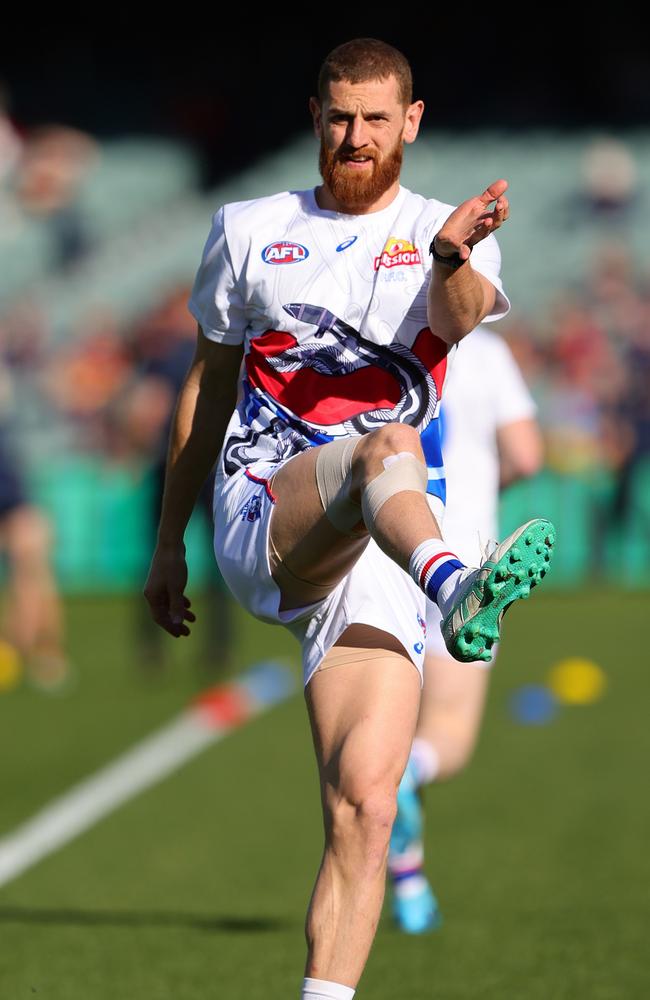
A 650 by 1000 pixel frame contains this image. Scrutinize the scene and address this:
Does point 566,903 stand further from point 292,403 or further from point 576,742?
point 576,742

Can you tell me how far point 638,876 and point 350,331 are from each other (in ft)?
11.1

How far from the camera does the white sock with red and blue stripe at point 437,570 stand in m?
3.56

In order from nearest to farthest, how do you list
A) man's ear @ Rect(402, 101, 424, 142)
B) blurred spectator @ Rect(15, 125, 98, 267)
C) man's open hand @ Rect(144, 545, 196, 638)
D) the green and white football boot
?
1. the green and white football boot
2. man's ear @ Rect(402, 101, 424, 142)
3. man's open hand @ Rect(144, 545, 196, 638)
4. blurred spectator @ Rect(15, 125, 98, 267)

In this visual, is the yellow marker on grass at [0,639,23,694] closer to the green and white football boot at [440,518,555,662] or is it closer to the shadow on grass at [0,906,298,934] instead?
the shadow on grass at [0,906,298,934]

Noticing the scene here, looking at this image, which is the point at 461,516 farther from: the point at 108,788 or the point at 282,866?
the point at 108,788

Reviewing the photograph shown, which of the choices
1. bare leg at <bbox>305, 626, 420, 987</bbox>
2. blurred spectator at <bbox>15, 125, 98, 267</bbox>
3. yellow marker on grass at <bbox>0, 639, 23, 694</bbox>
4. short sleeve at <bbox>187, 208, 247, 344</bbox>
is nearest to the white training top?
short sleeve at <bbox>187, 208, 247, 344</bbox>

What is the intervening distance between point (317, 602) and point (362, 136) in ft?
3.66

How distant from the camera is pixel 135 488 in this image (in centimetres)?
1820

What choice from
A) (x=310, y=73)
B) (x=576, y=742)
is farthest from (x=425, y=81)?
(x=576, y=742)

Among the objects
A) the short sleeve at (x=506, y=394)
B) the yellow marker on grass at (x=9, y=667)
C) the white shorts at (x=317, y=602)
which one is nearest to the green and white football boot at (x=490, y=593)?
the white shorts at (x=317, y=602)

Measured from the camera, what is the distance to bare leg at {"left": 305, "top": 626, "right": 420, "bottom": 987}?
13.0 feet

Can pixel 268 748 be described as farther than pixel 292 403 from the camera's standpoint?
Yes

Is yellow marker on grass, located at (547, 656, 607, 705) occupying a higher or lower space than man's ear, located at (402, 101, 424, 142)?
lower

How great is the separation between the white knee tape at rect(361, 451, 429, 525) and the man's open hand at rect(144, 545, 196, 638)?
0.92 m
